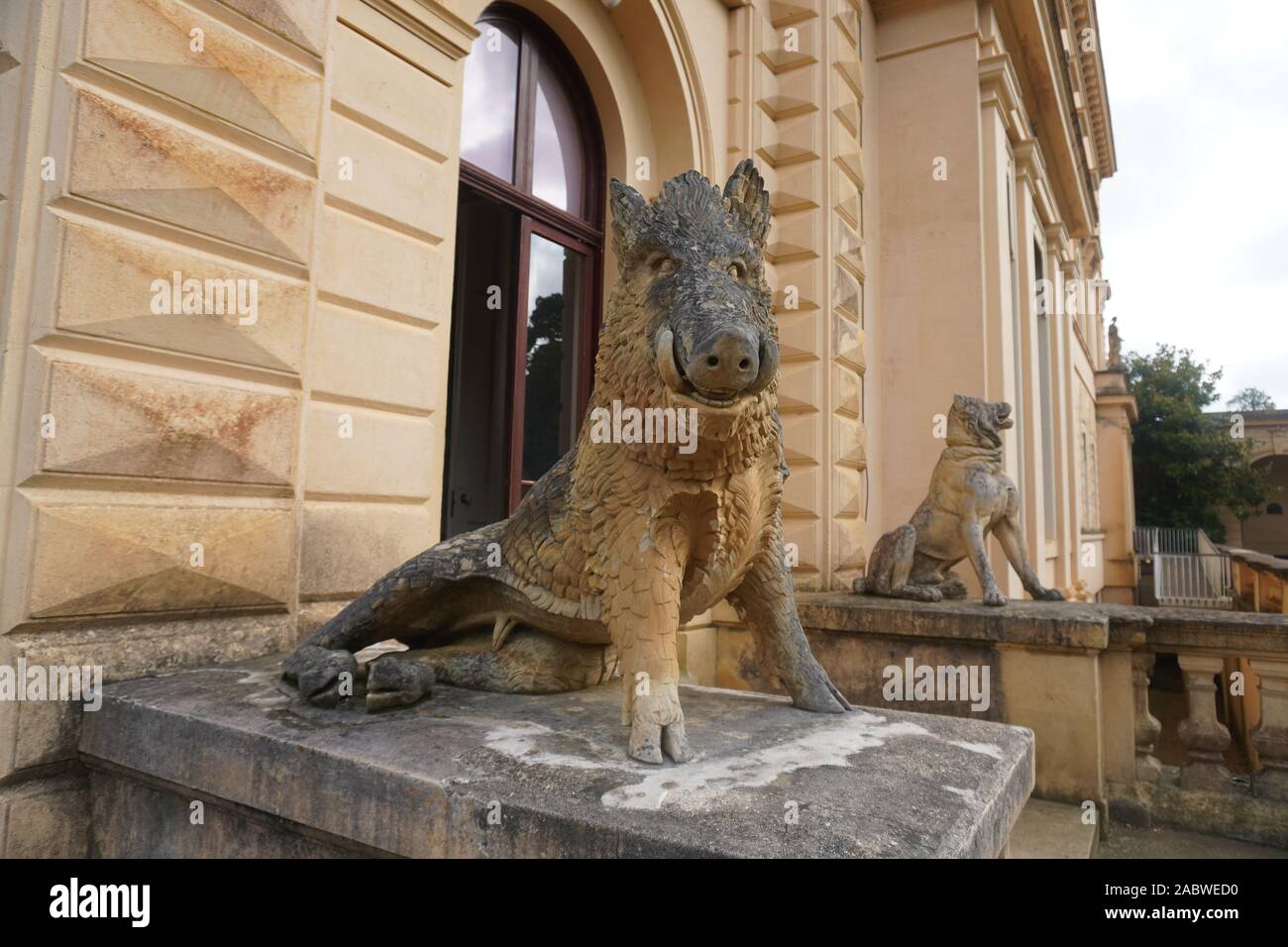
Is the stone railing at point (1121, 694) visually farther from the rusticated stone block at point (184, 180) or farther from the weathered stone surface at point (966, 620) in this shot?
the rusticated stone block at point (184, 180)

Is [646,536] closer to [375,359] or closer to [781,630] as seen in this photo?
[781,630]

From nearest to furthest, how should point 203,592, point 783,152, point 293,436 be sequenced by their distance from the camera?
point 203,592
point 293,436
point 783,152

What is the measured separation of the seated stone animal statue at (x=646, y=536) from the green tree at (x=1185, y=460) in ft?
86.5

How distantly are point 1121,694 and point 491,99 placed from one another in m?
5.02

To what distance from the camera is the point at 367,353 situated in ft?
10.6

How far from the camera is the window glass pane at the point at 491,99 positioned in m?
4.55

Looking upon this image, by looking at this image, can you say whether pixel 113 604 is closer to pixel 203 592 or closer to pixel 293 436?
pixel 203 592

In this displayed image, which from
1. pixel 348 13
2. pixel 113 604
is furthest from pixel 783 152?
pixel 113 604

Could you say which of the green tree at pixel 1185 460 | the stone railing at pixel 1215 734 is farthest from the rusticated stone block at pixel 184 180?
the green tree at pixel 1185 460

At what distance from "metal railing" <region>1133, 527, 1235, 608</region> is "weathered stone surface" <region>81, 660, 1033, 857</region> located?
1408cm

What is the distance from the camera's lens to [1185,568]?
18344 millimetres

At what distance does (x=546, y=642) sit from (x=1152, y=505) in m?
27.0

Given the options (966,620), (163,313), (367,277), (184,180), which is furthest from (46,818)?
(966,620)
